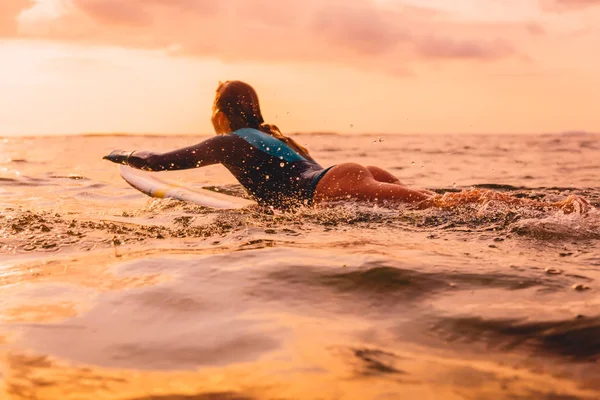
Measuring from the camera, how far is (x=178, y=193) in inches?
234

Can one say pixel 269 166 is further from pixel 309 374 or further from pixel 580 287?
pixel 309 374

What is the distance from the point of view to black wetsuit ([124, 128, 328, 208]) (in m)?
4.68

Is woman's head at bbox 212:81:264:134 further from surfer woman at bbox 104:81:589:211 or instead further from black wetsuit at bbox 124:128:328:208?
black wetsuit at bbox 124:128:328:208

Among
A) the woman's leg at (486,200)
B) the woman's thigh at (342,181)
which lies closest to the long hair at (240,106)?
the woman's thigh at (342,181)

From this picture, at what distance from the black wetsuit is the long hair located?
22cm

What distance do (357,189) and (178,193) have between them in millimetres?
2291

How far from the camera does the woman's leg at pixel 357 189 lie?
4410 millimetres

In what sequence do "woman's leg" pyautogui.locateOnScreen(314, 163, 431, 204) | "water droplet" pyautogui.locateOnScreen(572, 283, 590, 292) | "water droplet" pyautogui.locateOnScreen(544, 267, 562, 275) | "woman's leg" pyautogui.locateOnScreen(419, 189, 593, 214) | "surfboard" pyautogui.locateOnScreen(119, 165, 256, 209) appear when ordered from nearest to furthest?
"water droplet" pyautogui.locateOnScreen(572, 283, 590, 292) < "water droplet" pyautogui.locateOnScreen(544, 267, 562, 275) < "woman's leg" pyautogui.locateOnScreen(419, 189, 593, 214) < "woman's leg" pyautogui.locateOnScreen(314, 163, 431, 204) < "surfboard" pyautogui.locateOnScreen(119, 165, 256, 209)

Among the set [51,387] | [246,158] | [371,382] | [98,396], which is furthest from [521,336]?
[246,158]

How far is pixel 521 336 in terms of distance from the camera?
194cm

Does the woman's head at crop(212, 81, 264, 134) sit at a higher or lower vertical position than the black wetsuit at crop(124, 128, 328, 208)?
higher

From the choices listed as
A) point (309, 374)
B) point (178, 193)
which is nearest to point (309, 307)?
point (309, 374)

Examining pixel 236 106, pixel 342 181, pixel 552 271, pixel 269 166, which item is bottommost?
pixel 552 271

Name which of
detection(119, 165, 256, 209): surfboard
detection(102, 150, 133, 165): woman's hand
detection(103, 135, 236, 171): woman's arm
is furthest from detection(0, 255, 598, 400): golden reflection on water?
detection(119, 165, 256, 209): surfboard
